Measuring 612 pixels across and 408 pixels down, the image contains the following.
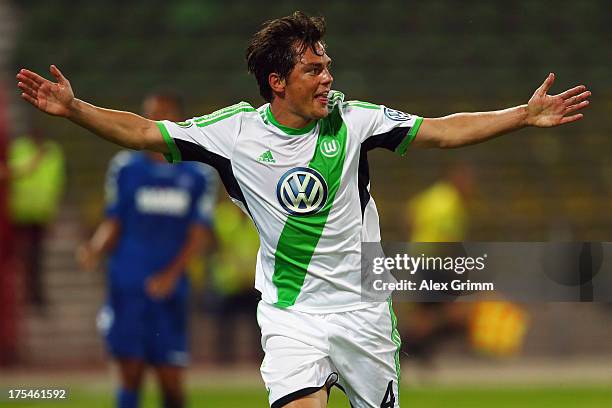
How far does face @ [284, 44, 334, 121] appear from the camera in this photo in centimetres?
483

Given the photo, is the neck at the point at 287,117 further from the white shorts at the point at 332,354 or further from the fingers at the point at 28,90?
the fingers at the point at 28,90

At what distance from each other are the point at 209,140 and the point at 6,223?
770cm

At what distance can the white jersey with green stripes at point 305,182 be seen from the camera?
4844 millimetres

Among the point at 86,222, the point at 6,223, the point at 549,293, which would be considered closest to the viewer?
the point at 549,293

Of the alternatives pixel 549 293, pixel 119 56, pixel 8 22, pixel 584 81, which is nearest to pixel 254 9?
pixel 119 56

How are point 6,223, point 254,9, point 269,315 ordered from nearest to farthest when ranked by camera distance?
point 269,315, point 6,223, point 254,9

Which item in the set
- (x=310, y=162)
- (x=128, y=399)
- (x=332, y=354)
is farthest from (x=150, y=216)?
(x=332, y=354)

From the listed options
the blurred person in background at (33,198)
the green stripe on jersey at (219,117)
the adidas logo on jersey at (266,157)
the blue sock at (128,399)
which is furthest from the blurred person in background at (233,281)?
Answer: the adidas logo on jersey at (266,157)

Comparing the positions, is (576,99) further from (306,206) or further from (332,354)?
(332,354)

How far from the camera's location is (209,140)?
195 inches

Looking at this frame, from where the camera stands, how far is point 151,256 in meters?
7.58

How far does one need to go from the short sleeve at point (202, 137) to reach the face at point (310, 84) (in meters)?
0.30

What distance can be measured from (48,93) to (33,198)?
339 inches

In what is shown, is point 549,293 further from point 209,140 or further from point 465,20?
point 465,20
